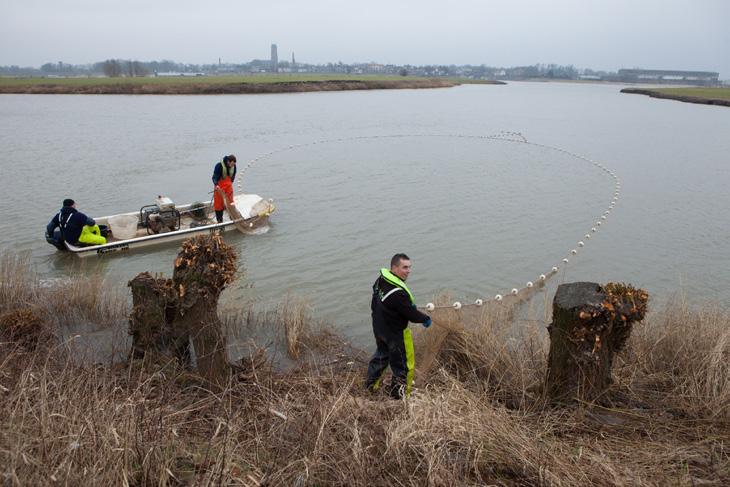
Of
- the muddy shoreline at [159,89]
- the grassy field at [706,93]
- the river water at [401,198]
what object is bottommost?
the river water at [401,198]

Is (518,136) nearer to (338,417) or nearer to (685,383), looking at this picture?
(685,383)

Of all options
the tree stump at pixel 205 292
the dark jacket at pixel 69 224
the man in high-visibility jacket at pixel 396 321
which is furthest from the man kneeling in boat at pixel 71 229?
the man in high-visibility jacket at pixel 396 321

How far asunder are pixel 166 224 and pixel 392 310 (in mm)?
8590

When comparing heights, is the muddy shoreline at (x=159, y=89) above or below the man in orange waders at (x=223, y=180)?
above

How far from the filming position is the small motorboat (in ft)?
38.5

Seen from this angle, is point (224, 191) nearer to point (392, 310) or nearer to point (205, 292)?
point (205, 292)

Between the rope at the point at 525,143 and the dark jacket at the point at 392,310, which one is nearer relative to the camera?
the dark jacket at the point at 392,310

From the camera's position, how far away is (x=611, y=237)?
13.9m

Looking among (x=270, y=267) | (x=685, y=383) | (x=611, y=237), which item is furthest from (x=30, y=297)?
(x=611, y=237)

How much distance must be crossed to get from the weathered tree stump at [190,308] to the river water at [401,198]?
2049 mm

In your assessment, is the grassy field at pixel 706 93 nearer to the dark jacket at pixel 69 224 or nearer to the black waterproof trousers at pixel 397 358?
the dark jacket at pixel 69 224

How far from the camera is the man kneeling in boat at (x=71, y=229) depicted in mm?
10953

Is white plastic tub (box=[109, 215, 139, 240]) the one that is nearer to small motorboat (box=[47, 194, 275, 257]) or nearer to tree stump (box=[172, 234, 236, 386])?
small motorboat (box=[47, 194, 275, 257])

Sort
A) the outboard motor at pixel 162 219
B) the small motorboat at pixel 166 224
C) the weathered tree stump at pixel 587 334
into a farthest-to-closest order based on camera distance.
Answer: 1. the outboard motor at pixel 162 219
2. the small motorboat at pixel 166 224
3. the weathered tree stump at pixel 587 334
